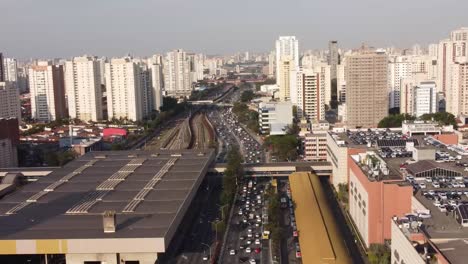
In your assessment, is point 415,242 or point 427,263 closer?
point 427,263

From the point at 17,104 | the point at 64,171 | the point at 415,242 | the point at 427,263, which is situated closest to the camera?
the point at 427,263

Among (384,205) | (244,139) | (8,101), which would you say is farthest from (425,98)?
(8,101)

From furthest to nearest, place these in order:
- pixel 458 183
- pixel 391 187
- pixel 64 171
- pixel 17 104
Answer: pixel 17 104, pixel 64 171, pixel 458 183, pixel 391 187

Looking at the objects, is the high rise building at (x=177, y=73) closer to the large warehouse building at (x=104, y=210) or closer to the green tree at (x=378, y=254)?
the large warehouse building at (x=104, y=210)

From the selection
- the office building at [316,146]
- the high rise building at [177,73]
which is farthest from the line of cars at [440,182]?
the high rise building at [177,73]

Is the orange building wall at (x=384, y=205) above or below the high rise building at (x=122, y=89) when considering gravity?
below

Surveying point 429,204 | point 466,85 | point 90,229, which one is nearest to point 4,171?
point 90,229

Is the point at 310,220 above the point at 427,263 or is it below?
below

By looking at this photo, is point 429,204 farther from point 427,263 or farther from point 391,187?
point 427,263
